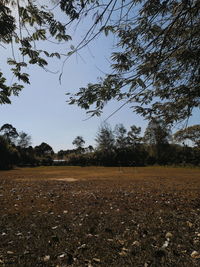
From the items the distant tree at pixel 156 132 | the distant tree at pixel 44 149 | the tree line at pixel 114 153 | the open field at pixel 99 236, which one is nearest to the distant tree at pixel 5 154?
the tree line at pixel 114 153

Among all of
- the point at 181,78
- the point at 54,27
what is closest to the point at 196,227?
the point at 181,78

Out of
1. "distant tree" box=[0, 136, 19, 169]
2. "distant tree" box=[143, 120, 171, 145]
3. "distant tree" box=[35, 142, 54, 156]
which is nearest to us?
"distant tree" box=[143, 120, 171, 145]

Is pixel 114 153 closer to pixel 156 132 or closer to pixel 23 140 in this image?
pixel 156 132

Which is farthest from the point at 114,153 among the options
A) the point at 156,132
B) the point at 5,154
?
the point at 5,154

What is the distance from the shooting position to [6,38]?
124 inches

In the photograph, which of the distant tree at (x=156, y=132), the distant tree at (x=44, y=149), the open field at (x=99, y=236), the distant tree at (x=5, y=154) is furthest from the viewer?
the distant tree at (x=44, y=149)

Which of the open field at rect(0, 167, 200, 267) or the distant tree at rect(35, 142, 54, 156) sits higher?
the distant tree at rect(35, 142, 54, 156)

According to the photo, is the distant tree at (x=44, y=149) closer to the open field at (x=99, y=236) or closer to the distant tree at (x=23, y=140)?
the distant tree at (x=23, y=140)

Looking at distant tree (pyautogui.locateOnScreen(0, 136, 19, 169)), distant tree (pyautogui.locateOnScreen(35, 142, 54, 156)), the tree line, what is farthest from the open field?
distant tree (pyautogui.locateOnScreen(35, 142, 54, 156))

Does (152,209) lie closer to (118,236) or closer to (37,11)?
(118,236)

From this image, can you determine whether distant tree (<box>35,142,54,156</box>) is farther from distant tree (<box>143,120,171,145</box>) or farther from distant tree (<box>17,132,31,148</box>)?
distant tree (<box>143,120,171,145</box>)

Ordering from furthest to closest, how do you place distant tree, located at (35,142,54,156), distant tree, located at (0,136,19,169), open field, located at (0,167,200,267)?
distant tree, located at (35,142,54,156), distant tree, located at (0,136,19,169), open field, located at (0,167,200,267)

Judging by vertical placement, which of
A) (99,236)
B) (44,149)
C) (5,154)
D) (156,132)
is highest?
(44,149)

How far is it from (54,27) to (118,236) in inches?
138
